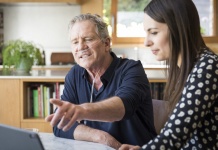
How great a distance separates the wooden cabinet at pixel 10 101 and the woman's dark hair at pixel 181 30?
189cm

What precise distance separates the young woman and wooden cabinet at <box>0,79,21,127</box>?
1.84 metres

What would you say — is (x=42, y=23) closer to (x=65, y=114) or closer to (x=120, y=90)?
(x=120, y=90)

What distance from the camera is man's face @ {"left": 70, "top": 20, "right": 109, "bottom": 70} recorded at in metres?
1.70

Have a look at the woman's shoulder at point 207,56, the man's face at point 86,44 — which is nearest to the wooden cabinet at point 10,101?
the man's face at point 86,44

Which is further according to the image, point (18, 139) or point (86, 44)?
point (86, 44)

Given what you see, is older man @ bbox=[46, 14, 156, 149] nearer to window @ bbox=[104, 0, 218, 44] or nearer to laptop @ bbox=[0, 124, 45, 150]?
laptop @ bbox=[0, 124, 45, 150]

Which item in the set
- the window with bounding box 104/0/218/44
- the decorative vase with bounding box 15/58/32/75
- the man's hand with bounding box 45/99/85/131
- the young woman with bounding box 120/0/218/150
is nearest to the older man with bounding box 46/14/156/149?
the young woman with bounding box 120/0/218/150

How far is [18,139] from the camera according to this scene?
3.20 ft

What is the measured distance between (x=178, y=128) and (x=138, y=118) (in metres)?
0.70

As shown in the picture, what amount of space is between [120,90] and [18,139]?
0.60m

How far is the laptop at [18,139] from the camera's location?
94cm

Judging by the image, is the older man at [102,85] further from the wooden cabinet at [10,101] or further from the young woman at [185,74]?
the wooden cabinet at [10,101]

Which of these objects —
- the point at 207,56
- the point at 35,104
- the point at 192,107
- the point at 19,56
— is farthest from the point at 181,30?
the point at 19,56

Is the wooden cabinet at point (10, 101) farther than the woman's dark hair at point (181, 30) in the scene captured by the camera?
Yes
